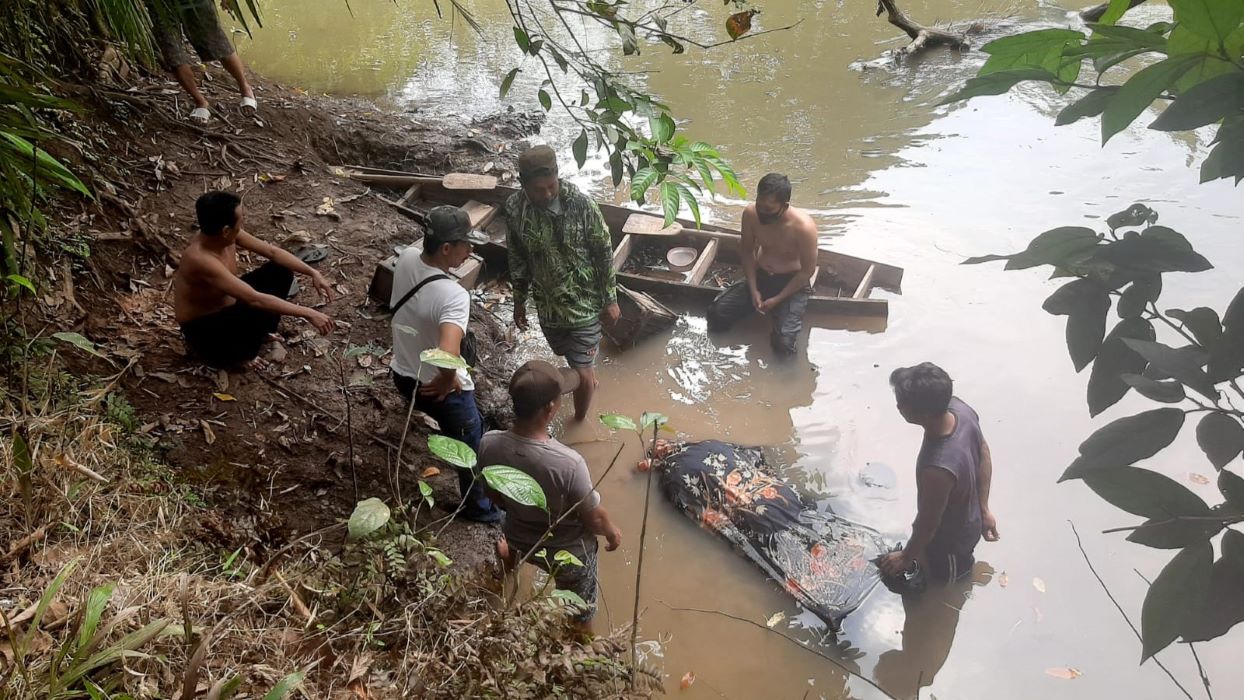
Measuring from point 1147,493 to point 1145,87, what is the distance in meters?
0.50

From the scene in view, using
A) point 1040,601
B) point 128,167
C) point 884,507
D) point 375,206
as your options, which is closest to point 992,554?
point 1040,601

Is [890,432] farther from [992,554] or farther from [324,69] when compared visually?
[324,69]

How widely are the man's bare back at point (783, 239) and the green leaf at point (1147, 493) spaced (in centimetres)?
421

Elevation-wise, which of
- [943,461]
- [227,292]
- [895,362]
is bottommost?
[895,362]

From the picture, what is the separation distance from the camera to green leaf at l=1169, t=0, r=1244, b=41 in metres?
0.74

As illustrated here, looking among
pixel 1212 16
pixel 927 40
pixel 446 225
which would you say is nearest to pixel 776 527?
pixel 446 225

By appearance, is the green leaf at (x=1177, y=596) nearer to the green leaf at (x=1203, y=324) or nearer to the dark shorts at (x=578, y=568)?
the green leaf at (x=1203, y=324)

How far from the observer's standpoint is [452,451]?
2.05m

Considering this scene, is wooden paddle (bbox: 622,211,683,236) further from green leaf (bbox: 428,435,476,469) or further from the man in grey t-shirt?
green leaf (bbox: 428,435,476,469)

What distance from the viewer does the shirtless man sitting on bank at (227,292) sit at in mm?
3430

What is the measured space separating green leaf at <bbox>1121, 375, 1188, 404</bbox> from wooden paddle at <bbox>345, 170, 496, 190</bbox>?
6095 millimetres

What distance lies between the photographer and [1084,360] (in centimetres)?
98

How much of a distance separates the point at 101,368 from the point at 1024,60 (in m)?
4.25

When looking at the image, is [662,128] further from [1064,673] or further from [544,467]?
[1064,673]
